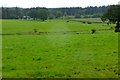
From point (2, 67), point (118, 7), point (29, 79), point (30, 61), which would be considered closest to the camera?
point (29, 79)

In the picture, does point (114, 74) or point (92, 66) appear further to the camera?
point (92, 66)

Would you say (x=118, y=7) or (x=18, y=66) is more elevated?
(x=118, y=7)

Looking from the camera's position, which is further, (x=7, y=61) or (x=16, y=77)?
(x=7, y=61)

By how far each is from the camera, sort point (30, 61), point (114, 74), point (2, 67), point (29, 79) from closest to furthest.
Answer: point (29, 79)
point (114, 74)
point (2, 67)
point (30, 61)

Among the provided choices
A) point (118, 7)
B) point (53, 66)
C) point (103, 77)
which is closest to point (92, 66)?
point (53, 66)

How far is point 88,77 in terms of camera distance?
588 inches

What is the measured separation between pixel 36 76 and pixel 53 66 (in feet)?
11.1

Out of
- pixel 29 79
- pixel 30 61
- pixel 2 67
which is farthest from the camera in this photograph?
pixel 30 61

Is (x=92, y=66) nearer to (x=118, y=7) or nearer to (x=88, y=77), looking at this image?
(x=88, y=77)

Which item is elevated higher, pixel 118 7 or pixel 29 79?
pixel 118 7

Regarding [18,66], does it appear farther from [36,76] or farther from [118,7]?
[118,7]

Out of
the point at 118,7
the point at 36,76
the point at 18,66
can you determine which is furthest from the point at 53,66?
the point at 118,7

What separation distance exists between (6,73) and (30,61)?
4842mm

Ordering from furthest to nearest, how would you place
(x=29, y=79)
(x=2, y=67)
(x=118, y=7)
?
(x=118, y=7), (x=2, y=67), (x=29, y=79)
